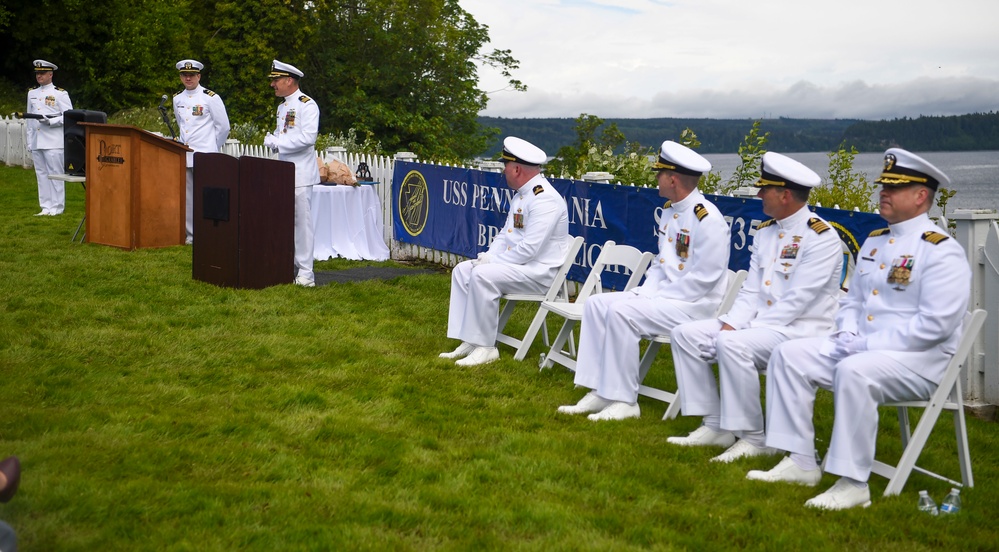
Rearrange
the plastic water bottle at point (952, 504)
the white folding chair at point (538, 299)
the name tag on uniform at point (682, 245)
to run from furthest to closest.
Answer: the white folding chair at point (538, 299)
the name tag on uniform at point (682, 245)
the plastic water bottle at point (952, 504)

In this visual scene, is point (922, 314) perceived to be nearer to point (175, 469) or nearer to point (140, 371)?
point (175, 469)

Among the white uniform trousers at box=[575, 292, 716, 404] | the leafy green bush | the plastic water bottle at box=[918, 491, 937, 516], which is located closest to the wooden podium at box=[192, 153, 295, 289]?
the white uniform trousers at box=[575, 292, 716, 404]

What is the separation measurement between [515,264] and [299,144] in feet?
12.9

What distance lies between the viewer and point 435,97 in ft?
121

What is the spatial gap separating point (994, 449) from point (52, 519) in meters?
4.82

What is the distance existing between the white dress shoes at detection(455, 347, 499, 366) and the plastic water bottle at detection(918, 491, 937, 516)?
142 inches

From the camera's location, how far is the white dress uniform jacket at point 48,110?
55.9 feet

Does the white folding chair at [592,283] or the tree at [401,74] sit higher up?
the tree at [401,74]

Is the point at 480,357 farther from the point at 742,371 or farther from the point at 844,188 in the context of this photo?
the point at 844,188

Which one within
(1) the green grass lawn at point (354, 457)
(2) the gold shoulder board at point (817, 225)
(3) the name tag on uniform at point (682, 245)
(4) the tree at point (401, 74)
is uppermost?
(4) the tree at point (401, 74)

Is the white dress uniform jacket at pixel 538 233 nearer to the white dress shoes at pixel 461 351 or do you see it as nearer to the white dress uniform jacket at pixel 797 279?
the white dress shoes at pixel 461 351

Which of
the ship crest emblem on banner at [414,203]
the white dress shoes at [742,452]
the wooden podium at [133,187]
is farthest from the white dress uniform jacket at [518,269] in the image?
the wooden podium at [133,187]

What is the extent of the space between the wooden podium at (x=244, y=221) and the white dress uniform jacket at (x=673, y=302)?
15.9 feet

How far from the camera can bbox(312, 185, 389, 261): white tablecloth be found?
12945 mm
